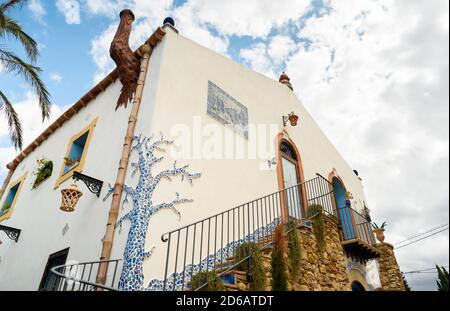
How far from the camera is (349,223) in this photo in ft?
34.0

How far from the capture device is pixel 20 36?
7.49 meters

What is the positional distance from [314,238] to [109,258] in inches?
140

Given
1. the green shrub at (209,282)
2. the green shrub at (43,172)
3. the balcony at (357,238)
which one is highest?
the green shrub at (43,172)

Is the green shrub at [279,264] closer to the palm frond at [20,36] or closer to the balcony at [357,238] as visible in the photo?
the balcony at [357,238]

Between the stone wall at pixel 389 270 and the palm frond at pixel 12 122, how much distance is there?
37.7 feet

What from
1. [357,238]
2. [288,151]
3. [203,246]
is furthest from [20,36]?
[357,238]

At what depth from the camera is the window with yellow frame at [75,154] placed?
734cm

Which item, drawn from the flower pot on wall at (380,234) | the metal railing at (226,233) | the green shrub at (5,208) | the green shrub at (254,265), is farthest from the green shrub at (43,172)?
the flower pot on wall at (380,234)

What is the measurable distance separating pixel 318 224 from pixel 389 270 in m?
6.08

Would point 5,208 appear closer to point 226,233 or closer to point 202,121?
point 202,121

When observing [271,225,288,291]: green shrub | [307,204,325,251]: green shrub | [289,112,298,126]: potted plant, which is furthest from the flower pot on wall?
[271,225,288,291]: green shrub

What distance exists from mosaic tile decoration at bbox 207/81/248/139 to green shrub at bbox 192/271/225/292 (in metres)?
3.71
